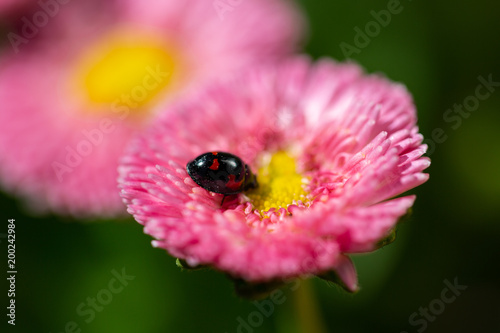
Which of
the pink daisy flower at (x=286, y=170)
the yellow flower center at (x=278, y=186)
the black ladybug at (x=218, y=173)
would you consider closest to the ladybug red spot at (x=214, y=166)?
the black ladybug at (x=218, y=173)

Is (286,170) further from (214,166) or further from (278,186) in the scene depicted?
(214,166)

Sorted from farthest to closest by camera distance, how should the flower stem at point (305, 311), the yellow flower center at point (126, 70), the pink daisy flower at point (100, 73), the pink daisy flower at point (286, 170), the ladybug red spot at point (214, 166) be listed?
the yellow flower center at point (126, 70), the pink daisy flower at point (100, 73), the flower stem at point (305, 311), the ladybug red spot at point (214, 166), the pink daisy flower at point (286, 170)

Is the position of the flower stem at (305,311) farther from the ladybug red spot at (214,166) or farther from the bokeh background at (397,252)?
the ladybug red spot at (214,166)

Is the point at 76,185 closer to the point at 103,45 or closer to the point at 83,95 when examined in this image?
the point at 83,95

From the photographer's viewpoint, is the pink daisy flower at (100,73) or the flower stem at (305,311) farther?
the pink daisy flower at (100,73)

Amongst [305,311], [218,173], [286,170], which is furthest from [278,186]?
[305,311]


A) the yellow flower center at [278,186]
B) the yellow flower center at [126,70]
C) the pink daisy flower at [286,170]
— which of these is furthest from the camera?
the yellow flower center at [126,70]

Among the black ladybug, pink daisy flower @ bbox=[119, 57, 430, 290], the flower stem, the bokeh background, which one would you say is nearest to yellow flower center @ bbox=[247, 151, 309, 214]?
pink daisy flower @ bbox=[119, 57, 430, 290]

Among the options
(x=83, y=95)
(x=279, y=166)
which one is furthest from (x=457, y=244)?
Result: (x=83, y=95)
